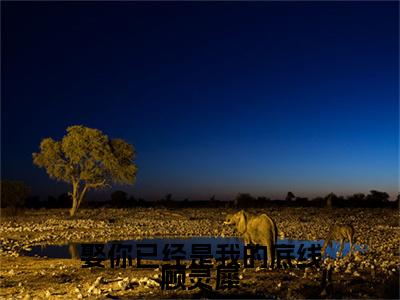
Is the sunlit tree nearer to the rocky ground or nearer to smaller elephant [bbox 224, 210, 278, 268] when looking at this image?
the rocky ground

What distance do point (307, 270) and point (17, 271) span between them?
27.7 feet

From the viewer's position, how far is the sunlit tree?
44.0 meters

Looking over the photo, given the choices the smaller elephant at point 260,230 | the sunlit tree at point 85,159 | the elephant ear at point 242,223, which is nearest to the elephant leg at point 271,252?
the smaller elephant at point 260,230

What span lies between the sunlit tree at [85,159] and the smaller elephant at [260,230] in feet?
97.4

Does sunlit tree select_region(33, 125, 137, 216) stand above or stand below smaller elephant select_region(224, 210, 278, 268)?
above

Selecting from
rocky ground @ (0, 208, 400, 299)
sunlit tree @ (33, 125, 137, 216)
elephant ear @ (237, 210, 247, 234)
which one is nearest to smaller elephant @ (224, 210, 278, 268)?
elephant ear @ (237, 210, 247, 234)

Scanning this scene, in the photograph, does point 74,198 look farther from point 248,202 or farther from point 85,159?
point 248,202

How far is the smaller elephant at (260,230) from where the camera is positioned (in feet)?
48.7

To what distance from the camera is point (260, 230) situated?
1504 cm

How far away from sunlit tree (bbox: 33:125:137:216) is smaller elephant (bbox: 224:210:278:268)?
97.4 feet

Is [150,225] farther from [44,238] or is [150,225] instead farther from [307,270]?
[307,270]

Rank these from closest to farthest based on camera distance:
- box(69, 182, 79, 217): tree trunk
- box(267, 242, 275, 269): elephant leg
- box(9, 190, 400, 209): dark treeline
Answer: box(267, 242, 275, 269): elephant leg, box(69, 182, 79, 217): tree trunk, box(9, 190, 400, 209): dark treeline

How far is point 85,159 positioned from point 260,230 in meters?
31.6

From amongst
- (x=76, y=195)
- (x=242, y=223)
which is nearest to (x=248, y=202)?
(x=76, y=195)
